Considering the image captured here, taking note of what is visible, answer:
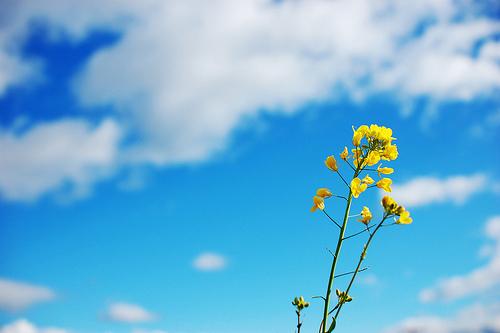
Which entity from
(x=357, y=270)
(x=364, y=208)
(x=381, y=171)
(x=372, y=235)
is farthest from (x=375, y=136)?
(x=357, y=270)

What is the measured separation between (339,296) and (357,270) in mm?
456

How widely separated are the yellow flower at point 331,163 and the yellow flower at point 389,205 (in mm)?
712

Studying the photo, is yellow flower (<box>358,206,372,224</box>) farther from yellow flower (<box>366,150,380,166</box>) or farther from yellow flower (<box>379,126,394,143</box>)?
yellow flower (<box>379,126,394,143</box>)

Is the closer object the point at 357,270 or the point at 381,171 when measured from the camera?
the point at 357,270

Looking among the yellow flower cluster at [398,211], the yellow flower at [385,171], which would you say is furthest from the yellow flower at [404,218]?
the yellow flower at [385,171]

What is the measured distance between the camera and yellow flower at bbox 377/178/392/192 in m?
4.13

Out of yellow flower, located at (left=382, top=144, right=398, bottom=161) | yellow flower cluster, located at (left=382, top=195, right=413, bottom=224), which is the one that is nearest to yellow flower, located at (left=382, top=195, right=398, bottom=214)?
yellow flower cluster, located at (left=382, top=195, right=413, bottom=224)

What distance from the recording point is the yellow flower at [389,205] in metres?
3.86

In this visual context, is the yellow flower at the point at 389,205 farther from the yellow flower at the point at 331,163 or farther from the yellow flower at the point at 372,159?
the yellow flower at the point at 331,163

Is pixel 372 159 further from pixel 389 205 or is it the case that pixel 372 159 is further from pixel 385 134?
pixel 389 205

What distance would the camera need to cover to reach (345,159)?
14.0ft

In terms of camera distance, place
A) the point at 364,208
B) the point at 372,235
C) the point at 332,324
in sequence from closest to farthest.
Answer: the point at 332,324 < the point at 372,235 < the point at 364,208

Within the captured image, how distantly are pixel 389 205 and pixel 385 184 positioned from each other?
320 mm

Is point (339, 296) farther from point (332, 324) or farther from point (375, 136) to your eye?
point (375, 136)
